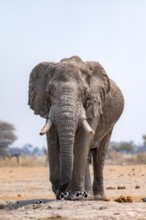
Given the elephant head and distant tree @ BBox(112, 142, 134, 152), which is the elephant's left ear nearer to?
the elephant head

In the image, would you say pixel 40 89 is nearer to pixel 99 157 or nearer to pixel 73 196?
pixel 73 196

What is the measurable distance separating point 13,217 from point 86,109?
262cm

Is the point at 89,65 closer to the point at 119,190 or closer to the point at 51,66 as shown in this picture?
the point at 51,66

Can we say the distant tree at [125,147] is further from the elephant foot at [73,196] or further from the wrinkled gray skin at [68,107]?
the elephant foot at [73,196]

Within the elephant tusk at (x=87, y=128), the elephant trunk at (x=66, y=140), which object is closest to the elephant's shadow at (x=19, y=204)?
the elephant trunk at (x=66, y=140)

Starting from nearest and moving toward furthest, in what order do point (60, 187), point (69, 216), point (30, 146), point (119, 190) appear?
point (69, 216), point (60, 187), point (119, 190), point (30, 146)

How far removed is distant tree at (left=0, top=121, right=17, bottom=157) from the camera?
5928 centimetres

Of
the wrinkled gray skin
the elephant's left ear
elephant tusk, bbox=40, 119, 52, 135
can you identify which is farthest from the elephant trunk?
the elephant's left ear

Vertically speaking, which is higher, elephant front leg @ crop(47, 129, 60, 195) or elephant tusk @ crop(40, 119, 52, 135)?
elephant tusk @ crop(40, 119, 52, 135)

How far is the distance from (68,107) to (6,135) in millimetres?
47708

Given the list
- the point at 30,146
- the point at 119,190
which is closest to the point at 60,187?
the point at 119,190

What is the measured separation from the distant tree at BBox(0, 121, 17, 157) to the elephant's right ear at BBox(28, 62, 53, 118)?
43962 millimetres

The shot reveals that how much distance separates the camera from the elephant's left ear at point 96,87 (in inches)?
546

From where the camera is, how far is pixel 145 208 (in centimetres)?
1215
